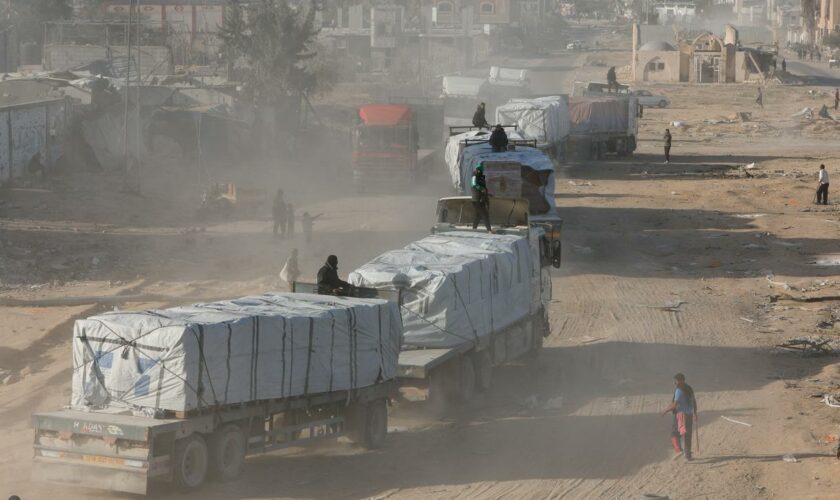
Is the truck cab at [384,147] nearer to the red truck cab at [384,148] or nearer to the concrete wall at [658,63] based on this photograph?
the red truck cab at [384,148]

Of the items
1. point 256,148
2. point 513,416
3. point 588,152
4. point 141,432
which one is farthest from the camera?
point 588,152

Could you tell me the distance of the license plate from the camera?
14539mm

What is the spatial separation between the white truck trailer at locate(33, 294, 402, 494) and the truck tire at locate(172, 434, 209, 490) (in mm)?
13

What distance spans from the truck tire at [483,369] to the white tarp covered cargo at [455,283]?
0.37 meters

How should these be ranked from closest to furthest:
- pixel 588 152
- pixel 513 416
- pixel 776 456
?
pixel 776 456, pixel 513 416, pixel 588 152

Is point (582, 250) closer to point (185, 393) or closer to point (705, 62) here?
point (185, 393)

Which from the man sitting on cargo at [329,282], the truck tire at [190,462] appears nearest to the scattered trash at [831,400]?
the man sitting on cargo at [329,282]

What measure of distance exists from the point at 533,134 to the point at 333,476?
3600 cm

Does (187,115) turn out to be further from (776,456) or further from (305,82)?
(776,456)

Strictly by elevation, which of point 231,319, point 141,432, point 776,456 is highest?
point 231,319

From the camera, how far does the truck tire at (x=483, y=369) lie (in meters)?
20.7

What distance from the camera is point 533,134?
5128 cm

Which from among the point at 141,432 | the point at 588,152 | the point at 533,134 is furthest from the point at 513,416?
the point at 588,152

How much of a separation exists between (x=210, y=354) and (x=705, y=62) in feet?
325
